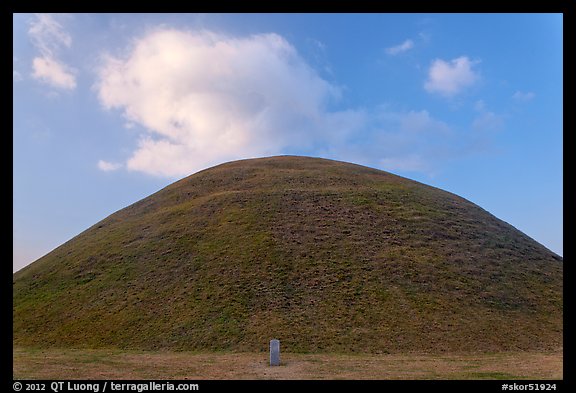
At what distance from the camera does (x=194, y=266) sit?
35.9 meters

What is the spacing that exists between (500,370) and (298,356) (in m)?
9.53

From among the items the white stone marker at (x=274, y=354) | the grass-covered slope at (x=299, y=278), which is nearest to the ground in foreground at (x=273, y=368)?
the white stone marker at (x=274, y=354)

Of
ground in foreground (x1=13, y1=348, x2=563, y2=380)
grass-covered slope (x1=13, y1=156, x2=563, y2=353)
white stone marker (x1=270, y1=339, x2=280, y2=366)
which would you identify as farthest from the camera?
grass-covered slope (x1=13, y1=156, x2=563, y2=353)

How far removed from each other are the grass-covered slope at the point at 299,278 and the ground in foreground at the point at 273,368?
2112 mm

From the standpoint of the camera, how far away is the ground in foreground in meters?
17.2

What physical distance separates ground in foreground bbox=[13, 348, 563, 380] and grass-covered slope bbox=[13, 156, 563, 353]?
2.11 meters

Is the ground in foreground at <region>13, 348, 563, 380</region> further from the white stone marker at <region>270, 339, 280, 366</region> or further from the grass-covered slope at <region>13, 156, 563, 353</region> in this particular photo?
the grass-covered slope at <region>13, 156, 563, 353</region>

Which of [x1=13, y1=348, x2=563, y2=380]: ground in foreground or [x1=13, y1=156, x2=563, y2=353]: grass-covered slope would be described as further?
[x1=13, y1=156, x2=563, y2=353]: grass-covered slope

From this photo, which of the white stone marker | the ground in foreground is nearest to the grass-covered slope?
the ground in foreground

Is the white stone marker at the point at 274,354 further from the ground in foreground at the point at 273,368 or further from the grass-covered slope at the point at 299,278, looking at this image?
the grass-covered slope at the point at 299,278

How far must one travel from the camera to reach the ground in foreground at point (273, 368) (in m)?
17.2

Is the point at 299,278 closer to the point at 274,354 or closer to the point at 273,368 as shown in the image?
the point at 274,354
